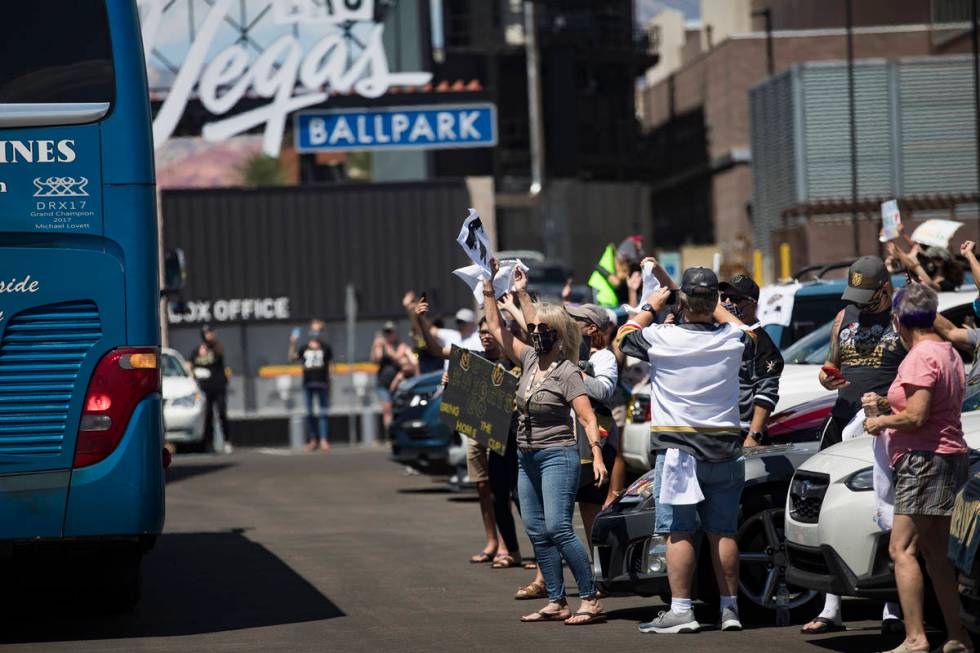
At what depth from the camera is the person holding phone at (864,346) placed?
1009cm

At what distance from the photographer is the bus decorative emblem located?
9344 mm

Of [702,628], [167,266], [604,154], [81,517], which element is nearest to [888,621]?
[702,628]

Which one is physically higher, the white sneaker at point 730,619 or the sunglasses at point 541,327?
the sunglasses at point 541,327

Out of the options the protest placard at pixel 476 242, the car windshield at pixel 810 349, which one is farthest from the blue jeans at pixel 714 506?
the car windshield at pixel 810 349

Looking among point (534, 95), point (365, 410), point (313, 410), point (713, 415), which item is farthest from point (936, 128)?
point (713, 415)

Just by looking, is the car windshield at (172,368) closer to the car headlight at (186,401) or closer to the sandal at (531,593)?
the car headlight at (186,401)

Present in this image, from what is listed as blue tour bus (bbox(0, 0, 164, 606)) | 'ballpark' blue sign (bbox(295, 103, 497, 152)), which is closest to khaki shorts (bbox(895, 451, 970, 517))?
blue tour bus (bbox(0, 0, 164, 606))

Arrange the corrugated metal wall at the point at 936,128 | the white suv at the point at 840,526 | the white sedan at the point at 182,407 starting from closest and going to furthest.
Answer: the white suv at the point at 840,526 < the white sedan at the point at 182,407 < the corrugated metal wall at the point at 936,128

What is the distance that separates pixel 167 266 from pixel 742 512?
4998 mm

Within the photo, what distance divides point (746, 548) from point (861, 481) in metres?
1.43

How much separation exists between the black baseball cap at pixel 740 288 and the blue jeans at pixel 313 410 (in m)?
18.2

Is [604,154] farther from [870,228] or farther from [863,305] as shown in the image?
[863,305]

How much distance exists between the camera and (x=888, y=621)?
9.18 m

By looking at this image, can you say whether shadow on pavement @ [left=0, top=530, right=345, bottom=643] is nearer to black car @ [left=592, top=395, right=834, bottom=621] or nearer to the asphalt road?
the asphalt road
